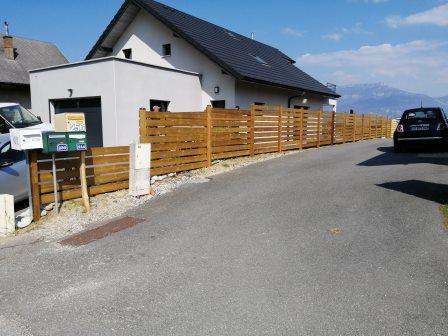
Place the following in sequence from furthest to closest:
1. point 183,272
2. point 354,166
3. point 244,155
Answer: point 244,155
point 354,166
point 183,272

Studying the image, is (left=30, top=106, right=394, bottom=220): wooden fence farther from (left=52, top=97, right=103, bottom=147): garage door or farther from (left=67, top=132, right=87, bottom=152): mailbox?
(left=52, top=97, right=103, bottom=147): garage door

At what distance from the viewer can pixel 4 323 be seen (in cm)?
342

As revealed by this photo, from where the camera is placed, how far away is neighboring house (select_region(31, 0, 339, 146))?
13.7 meters

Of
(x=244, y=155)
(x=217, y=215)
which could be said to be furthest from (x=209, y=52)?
(x=217, y=215)

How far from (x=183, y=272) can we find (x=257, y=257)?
0.96 metres

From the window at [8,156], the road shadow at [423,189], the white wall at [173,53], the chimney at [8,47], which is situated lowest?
the road shadow at [423,189]

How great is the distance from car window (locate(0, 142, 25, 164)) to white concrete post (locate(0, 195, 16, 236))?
127 centimetres

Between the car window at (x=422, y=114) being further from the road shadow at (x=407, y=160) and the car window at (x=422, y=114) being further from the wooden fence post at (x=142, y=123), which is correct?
the wooden fence post at (x=142, y=123)

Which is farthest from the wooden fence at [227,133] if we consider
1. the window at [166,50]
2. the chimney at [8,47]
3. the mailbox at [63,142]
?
the chimney at [8,47]

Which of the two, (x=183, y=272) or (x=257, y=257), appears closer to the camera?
(x=183, y=272)

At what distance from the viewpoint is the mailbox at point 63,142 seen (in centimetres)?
645

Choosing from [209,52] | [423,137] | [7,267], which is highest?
[209,52]

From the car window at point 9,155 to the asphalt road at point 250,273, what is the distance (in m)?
2.47

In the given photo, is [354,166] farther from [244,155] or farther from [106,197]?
[106,197]
